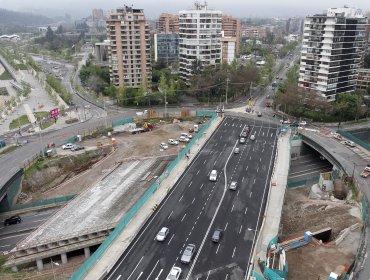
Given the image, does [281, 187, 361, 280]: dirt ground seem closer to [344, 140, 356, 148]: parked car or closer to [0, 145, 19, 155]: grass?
[344, 140, 356, 148]: parked car

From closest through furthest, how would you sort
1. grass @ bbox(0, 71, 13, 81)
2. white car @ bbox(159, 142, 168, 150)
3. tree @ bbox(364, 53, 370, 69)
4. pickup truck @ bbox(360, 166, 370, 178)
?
pickup truck @ bbox(360, 166, 370, 178) < white car @ bbox(159, 142, 168, 150) < tree @ bbox(364, 53, 370, 69) < grass @ bbox(0, 71, 13, 81)

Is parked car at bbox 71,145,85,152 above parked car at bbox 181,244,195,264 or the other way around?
above

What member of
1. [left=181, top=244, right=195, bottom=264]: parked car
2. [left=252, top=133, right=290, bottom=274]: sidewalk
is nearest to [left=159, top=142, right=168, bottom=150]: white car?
[left=252, top=133, right=290, bottom=274]: sidewalk

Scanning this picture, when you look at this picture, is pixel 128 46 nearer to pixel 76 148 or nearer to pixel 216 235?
pixel 76 148

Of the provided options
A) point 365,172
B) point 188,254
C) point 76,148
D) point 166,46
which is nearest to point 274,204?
point 188,254

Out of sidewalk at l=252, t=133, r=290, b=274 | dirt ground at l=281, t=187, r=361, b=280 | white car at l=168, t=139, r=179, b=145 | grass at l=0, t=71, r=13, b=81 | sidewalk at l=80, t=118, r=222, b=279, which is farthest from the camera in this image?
grass at l=0, t=71, r=13, b=81

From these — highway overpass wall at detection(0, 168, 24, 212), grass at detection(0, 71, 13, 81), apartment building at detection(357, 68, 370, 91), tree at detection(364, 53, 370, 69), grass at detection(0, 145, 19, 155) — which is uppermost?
tree at detection(364, 53, 370, 69)

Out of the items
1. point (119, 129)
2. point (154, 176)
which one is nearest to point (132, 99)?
point (119, 129)

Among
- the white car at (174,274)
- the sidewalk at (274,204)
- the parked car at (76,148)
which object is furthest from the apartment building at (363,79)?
the white car at (174,274)
